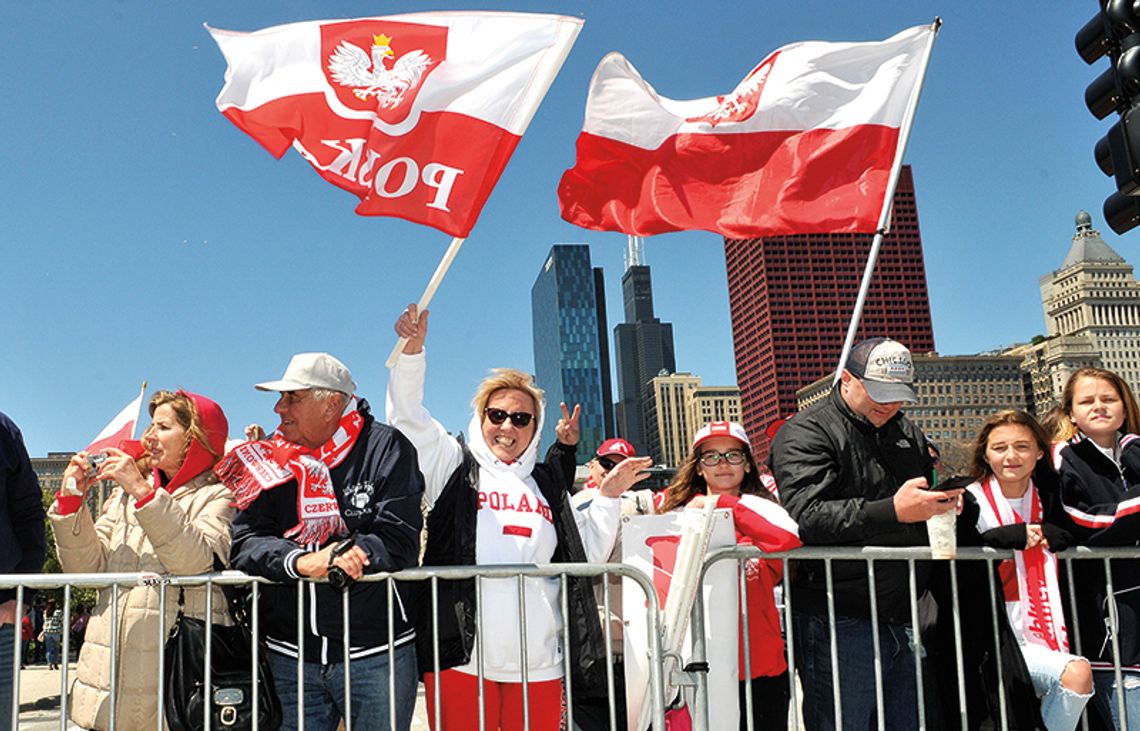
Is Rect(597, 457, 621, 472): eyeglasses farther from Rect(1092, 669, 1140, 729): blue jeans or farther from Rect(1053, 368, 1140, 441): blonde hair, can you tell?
Rect(1092, 669, 1140, 729): blue jeans

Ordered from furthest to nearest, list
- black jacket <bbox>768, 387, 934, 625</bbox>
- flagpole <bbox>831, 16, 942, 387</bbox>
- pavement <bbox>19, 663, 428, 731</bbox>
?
pavement <bbox>19, 663, 428, 731</bbox> < flagpole <bbox>831, 16, 942, 387</bbox> < black jacket <bbox>768, 387, 934, 625</bbox>

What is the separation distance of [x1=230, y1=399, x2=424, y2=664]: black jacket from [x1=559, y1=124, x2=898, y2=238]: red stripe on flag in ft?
7.27

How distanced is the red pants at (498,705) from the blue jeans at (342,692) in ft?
0.64

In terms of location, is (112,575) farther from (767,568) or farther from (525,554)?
(767,568)

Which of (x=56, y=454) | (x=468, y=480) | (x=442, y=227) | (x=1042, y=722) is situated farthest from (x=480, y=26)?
(x=56, y=454)

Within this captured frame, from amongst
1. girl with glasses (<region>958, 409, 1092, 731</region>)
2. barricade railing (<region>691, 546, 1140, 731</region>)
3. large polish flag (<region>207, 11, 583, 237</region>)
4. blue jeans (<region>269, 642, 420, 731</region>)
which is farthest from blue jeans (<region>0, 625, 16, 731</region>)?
girl with glasses (<region>958, 409, 1092, 731</region>)

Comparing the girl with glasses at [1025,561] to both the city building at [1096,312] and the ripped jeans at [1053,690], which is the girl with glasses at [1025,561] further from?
the city building at [1096,312]

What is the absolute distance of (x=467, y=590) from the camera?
4.32 m

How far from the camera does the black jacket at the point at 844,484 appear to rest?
4426mm

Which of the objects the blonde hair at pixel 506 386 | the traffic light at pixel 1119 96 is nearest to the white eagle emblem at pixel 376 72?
the blonde hair at pixel 506 386

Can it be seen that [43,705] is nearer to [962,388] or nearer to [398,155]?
[398,155]

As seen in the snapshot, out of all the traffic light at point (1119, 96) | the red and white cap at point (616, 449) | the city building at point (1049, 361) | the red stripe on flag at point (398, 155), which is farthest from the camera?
the city building at point (1049, 361)

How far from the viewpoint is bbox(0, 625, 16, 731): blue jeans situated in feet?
14.1

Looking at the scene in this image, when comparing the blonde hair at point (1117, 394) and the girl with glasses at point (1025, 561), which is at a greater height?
the blonde hair at point (1117, 394)
